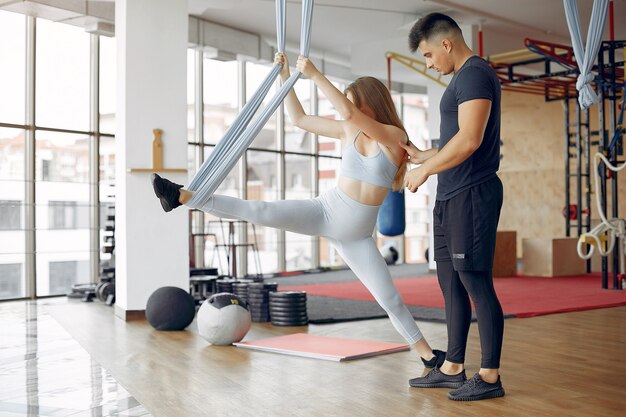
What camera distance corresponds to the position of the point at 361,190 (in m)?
3.55

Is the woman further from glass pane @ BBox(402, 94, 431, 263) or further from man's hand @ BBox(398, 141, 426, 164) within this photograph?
glass pane @ BBox(402, 94, 431, 263)

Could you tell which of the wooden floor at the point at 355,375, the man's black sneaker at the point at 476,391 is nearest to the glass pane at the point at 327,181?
the wooden floor at the point at 355,375

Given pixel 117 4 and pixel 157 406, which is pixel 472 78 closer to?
pixel 157 406

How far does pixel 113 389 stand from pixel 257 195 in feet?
30.5

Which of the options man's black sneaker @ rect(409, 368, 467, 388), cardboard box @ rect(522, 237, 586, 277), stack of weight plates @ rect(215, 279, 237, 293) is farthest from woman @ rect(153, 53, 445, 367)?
cardboard box @ rect(522, 237, 586, 277)

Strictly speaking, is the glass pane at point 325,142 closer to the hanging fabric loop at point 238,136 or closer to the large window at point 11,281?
the large window at point 11,281

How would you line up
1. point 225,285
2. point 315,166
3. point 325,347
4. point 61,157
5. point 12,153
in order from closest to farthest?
1. point 325,347
2. point 225,285
3. point 12,153
4. point 61,157
5. point 315,166

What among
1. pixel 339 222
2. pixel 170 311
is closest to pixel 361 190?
pixel 339 222

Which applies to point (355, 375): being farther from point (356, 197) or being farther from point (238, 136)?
point (238, 136)

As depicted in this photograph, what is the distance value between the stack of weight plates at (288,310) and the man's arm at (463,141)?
2873 mm

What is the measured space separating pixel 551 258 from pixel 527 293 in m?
2.70

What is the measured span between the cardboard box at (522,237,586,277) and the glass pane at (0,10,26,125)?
7210 mm

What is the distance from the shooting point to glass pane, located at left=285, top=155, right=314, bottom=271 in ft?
42.8

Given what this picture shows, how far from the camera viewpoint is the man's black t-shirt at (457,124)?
3025mm
